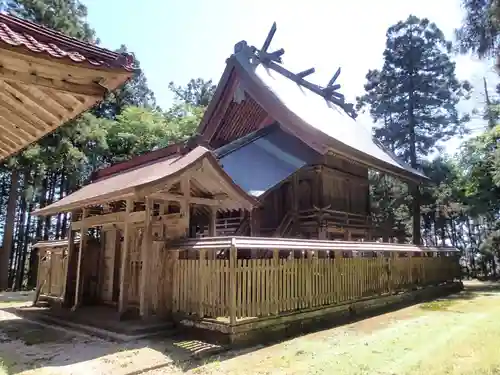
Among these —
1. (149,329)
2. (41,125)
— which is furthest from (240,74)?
(41,125)

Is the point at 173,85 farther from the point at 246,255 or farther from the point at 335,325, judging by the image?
the point at 335,325

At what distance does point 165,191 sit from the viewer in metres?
7.74

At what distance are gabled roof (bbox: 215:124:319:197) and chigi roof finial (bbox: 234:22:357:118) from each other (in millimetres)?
4247

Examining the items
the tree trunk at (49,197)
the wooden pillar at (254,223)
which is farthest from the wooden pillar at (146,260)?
the tree trunk at (49,197)

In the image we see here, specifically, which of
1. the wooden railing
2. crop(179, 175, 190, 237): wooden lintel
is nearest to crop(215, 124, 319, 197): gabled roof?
the wooden railing

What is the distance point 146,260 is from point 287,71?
14727 mm

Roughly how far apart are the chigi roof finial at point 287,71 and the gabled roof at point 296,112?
12 cm

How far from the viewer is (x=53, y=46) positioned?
2.60 metres

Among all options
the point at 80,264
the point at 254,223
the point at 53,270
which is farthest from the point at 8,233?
the point at 254,223

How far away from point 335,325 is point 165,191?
466 centimetres

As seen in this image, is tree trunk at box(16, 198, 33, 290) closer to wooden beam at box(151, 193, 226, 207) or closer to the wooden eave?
wooden beam at box(151, 193, 226, 207)

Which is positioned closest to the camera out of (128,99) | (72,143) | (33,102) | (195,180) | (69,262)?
(33,102)

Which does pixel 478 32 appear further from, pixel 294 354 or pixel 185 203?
pixel 294 354

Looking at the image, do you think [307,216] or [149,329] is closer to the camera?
[149,329]
